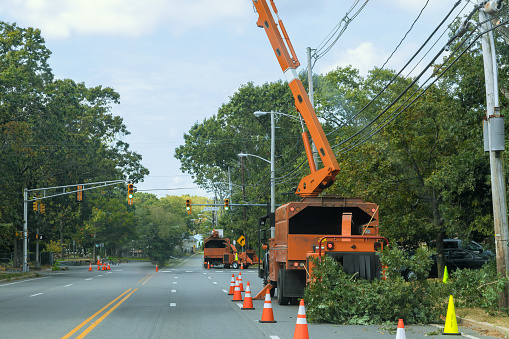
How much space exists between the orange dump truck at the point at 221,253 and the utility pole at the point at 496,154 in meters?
43.2

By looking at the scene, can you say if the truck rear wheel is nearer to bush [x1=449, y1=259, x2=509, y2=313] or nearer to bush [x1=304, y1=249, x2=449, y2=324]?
bush [x1=304, y1=249, x2=449, y2=324]

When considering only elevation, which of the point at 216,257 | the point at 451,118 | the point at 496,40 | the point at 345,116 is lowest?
the point at 216,257

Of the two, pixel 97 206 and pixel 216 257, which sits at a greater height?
pixel 97 206

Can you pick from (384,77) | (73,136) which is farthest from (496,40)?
(73,136)

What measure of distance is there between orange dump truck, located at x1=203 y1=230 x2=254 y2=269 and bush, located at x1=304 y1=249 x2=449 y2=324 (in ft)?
141

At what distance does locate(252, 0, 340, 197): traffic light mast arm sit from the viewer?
19312 millimetres

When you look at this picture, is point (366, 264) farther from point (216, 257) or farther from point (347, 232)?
point (216, 257)

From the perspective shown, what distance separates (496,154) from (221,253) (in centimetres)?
4522

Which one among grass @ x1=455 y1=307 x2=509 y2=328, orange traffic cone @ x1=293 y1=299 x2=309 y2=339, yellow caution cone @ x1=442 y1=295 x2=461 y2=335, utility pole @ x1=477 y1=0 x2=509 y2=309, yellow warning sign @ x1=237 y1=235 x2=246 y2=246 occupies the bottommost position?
grass @ x1=455 y1=307 x2=509 y2=328

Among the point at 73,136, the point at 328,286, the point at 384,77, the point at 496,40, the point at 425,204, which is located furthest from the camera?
→ the point at 73,136

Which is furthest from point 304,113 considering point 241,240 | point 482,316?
point 241,240

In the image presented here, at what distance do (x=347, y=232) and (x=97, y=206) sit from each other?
75.5 meters

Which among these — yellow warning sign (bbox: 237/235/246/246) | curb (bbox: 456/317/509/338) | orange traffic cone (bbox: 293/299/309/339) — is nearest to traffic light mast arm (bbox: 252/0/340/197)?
curb (bbox: 456/317/509/338)

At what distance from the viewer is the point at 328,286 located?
14859mm
